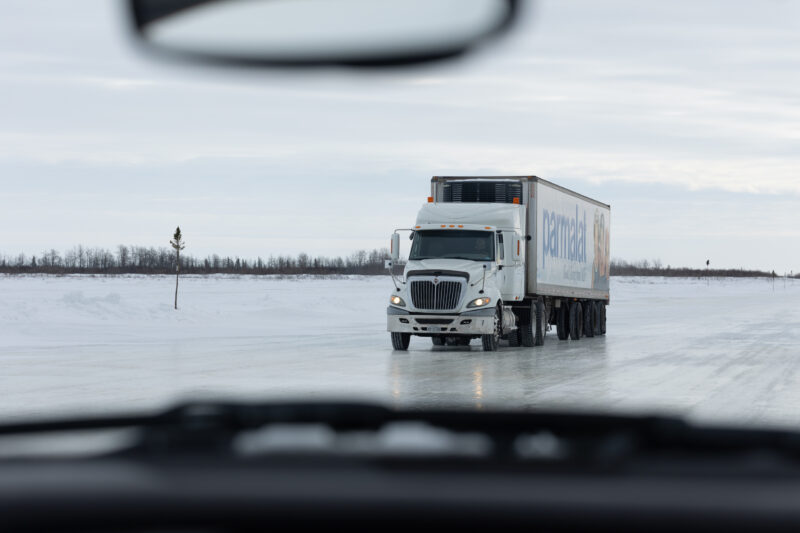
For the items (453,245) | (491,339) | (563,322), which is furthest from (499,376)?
(563,322)

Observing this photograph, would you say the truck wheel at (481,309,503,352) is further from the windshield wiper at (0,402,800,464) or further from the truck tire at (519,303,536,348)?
the windshield wiper at (0,402,800,464)

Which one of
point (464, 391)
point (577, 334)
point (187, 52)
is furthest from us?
point (577, 334)

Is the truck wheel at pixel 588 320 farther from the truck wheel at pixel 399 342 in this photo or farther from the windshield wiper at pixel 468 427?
the windshield wiper at pixel 468 427

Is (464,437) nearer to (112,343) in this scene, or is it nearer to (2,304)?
(112,343)

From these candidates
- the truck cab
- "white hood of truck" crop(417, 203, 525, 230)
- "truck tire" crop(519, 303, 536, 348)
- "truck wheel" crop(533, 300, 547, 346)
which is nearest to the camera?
the truck cab

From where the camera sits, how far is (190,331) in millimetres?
32938

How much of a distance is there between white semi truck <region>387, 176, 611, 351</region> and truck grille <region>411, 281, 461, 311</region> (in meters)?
0.02

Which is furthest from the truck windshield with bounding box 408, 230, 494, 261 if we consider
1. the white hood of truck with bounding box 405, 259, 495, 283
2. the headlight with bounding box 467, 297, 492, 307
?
the headlight with bounding box 467, 297, 492, 307

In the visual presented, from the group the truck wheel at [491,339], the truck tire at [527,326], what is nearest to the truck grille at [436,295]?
the truck wheel at [491,339]

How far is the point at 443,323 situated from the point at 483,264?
1651mm

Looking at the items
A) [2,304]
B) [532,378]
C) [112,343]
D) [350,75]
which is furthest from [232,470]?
[2,304]

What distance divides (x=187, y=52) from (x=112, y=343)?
24.5m

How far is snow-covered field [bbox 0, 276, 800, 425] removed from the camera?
14375 mm

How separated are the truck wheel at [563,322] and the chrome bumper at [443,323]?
680cm
